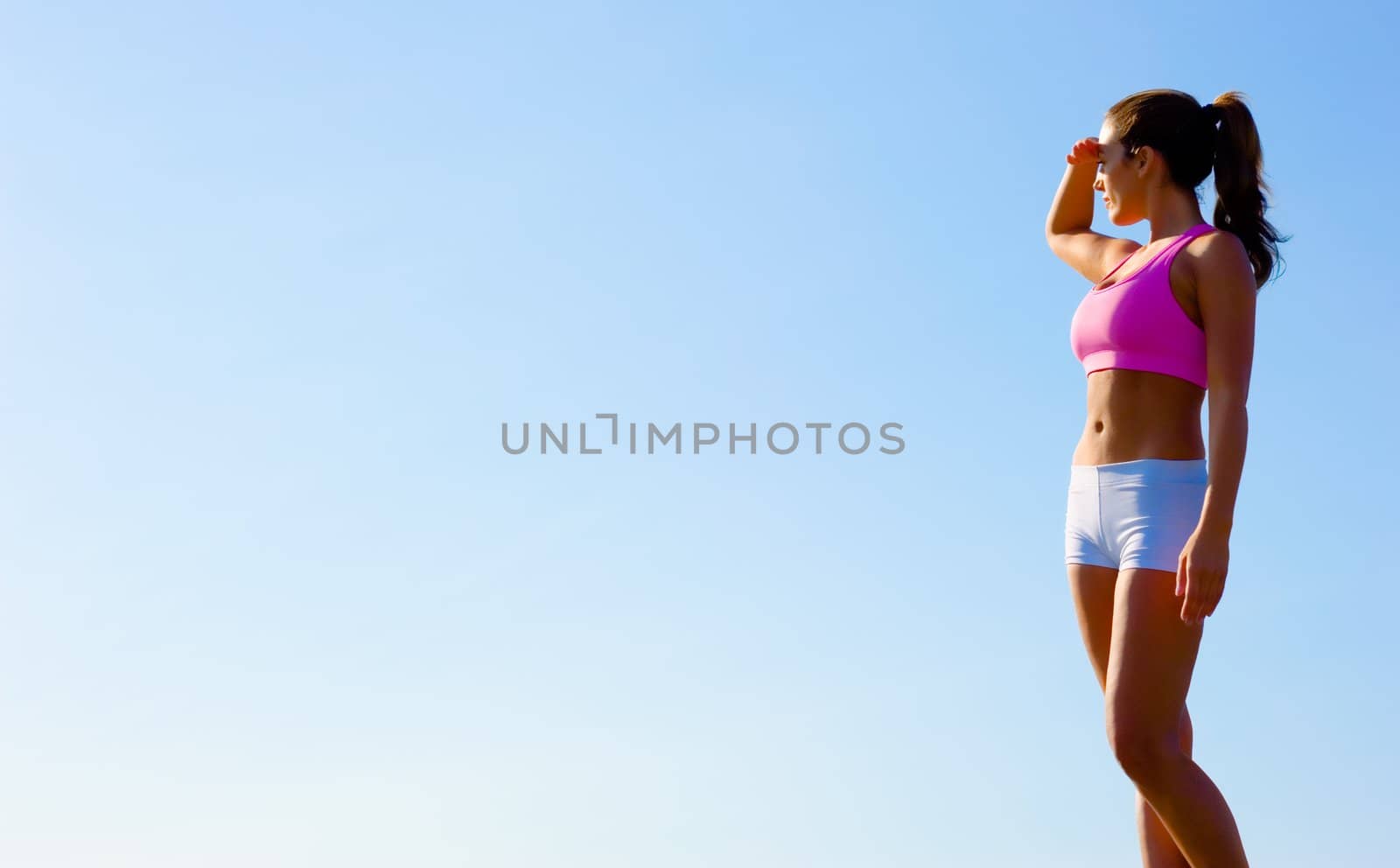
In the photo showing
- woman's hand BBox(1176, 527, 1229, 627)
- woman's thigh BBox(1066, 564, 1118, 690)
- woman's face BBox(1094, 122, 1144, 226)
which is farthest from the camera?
woman's face BBox(1094, 122, 1144, 226)

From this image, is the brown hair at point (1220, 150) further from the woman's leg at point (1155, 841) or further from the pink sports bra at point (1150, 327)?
the woman's leg at point (1155, 841)

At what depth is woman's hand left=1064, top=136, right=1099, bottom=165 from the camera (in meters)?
5.36

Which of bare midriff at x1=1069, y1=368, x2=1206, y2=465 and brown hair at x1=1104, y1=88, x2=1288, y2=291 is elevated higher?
brown hair at x1=1104, y1=88, x2=1288, y2=291

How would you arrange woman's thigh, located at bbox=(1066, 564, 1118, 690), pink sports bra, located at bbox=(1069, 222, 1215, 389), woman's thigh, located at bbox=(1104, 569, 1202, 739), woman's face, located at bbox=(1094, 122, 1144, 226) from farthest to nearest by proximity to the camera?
woman's face, located at bbox=(1094, 122, 1144, 226) < woman's thigh, located at bbox=(1066, 564, 1118, 690) < pink sports bra, located at bbox=(1069, 222, 1215, 389) < woman's thigh, located at bbox=(1104, 569, 1202, 739)

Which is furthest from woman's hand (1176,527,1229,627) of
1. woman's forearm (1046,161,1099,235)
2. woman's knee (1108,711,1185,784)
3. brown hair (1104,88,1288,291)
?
woman's forearm (1046,161,1099,235)

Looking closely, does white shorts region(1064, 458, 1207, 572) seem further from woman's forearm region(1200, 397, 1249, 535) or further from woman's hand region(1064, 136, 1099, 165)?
woman's hand region(1064, 136, 1099, 165)

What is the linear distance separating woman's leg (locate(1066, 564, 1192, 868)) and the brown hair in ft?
3.75

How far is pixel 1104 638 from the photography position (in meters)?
4.79

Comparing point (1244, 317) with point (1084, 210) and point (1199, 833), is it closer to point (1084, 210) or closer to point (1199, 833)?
point (1084, 210)

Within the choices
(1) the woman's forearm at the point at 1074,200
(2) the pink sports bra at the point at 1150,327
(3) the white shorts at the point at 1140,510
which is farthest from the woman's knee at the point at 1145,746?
(1) the woman's forearm at the point at 1074,200

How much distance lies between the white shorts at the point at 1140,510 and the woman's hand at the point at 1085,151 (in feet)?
4.30

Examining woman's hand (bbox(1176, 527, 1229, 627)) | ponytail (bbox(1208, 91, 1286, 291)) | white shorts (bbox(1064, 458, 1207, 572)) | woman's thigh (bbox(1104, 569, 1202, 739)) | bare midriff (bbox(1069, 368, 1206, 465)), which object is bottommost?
woman's thigh (bbox(1104, 569, 1202, 739))

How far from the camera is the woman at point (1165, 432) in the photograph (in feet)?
14.5

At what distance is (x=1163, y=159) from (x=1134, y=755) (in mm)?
2084
